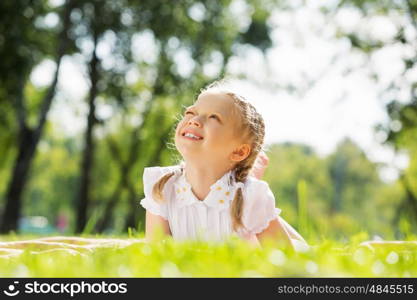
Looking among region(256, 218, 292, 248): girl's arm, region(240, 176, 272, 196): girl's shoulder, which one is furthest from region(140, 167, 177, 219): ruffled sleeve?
region(256, 218, 292, 248): girl's arm

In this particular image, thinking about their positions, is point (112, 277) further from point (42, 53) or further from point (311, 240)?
point (42, 53)

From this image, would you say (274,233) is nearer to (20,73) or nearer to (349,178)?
(20,73)

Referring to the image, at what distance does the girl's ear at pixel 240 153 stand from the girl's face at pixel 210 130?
0.03 metres

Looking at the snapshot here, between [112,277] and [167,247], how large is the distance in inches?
22.8

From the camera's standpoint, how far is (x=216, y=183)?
379 cm

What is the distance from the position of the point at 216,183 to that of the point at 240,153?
0.24 metres

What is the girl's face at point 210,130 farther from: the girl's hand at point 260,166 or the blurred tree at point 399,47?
the blurred tree at point 399,47

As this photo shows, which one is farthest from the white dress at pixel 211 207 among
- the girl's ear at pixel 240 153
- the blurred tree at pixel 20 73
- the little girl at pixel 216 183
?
the blurred tree at pixel 20 73

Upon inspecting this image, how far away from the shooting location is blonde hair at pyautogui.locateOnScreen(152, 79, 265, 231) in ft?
12.3

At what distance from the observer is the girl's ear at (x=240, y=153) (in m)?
3.78

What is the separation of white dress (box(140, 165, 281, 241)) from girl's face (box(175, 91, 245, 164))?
8.6 inches

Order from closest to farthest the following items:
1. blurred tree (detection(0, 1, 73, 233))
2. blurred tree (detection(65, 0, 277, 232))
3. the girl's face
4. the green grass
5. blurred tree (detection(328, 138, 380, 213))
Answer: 1. the green grass
2. the girl's face
3. blurred tree (detection(0, 1, 73, 233))
4. blurred tree (detection(65, 0, 277, 232))
5. blurred tree (detection(328, 138, 380, 213))

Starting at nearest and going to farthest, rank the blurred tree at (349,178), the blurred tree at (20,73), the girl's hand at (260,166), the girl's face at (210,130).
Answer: the girl's face at (210,130) < the girl's hand at (260,166) < the blurred tree at (20,73) < the blurred tree at (349,178)

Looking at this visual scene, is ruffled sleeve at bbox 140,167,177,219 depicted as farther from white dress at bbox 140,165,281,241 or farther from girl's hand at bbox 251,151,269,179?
girl's hand at bbox 251,151,269,179
